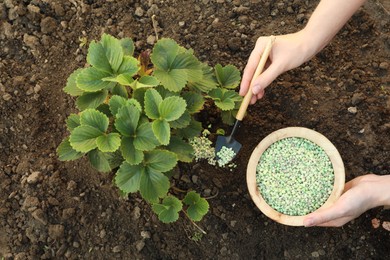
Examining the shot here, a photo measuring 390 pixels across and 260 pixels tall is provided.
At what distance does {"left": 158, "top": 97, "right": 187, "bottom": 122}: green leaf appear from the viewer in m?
1.47

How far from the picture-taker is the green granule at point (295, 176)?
1.80m

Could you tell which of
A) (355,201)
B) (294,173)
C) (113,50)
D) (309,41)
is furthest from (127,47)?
(355,201)

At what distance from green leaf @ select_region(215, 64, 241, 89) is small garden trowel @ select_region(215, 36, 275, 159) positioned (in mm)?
112

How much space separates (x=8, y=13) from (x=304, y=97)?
1.43 meters

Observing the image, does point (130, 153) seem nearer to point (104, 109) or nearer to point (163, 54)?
point (104, 109)

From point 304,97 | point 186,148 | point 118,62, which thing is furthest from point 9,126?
point 304,97

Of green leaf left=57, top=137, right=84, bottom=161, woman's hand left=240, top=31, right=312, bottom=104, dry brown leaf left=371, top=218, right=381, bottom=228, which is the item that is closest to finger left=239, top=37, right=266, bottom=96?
woman's hand left=240, top=31, right=312, bottom=104

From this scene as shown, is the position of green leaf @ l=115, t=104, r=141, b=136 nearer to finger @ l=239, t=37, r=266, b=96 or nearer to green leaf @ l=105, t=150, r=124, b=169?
green leaf @ l=105, t=150, r=124, b=169

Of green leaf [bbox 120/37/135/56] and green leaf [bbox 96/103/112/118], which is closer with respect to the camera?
green leaf [bbox 96/103/112/118]

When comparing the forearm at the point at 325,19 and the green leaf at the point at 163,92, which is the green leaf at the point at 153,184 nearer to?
the green leaf at the point at 163,92

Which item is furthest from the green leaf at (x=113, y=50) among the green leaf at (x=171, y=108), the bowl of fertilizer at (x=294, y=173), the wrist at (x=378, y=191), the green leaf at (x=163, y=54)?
the wrist at (x=378, y=191)

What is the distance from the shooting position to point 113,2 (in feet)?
7.16

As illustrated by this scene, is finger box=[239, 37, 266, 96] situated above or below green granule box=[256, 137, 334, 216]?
above

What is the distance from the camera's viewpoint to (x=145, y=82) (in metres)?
1.58
